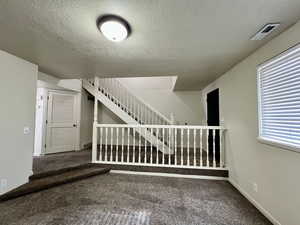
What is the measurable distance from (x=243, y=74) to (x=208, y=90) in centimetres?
218

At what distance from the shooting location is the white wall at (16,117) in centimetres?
239

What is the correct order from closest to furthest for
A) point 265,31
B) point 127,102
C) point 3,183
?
point 265,31 < point 3,183 < point 127,102

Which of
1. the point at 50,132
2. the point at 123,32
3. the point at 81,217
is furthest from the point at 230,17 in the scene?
the point at 50,132

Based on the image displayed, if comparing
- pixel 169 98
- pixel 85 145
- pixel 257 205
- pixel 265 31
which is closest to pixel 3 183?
pixel 85 145

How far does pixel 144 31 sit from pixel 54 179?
122 inches

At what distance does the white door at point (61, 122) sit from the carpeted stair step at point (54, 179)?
6.02ft

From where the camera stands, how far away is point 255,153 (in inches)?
90.4

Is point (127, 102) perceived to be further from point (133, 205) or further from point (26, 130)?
point (133, 205)

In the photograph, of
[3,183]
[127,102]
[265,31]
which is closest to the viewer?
[265,31]

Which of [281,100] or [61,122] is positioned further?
[61,122]

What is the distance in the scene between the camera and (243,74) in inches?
103

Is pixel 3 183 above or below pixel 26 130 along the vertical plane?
below

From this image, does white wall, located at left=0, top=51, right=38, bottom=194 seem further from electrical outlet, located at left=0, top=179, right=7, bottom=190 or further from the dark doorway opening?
the dark doorway opening

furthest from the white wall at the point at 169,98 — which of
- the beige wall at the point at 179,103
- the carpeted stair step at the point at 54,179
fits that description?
the carpeted stair step at the point at 54,179
